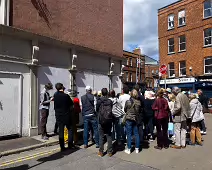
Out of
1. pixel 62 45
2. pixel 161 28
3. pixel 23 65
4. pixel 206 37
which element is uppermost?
pixel 161 28

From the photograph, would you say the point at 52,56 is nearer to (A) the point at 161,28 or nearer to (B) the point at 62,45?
(B) the point at 62,45

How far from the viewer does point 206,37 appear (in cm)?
2580

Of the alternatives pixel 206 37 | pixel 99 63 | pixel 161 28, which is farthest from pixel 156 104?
pixel 161 28

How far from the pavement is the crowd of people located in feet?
1.06

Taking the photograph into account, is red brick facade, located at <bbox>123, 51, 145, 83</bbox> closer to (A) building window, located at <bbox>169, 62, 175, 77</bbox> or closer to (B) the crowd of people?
(A) building window, located at <bbox>169, 62, 175, 77</bbox>

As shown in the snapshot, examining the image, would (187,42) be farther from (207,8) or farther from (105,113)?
(105,113)

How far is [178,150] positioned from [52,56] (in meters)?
5.74

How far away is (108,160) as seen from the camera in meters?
6.14

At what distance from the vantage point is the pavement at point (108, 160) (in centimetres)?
561

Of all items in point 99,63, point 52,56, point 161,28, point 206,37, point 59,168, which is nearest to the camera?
point 59,168

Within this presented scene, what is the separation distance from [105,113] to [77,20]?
6.15 m

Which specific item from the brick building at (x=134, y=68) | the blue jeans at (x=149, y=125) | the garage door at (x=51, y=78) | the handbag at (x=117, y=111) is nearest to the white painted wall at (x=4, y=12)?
the garage door at (x=51, y=78)

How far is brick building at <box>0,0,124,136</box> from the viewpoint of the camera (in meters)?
7.82

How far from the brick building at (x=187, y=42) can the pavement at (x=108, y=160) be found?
64.7ft
